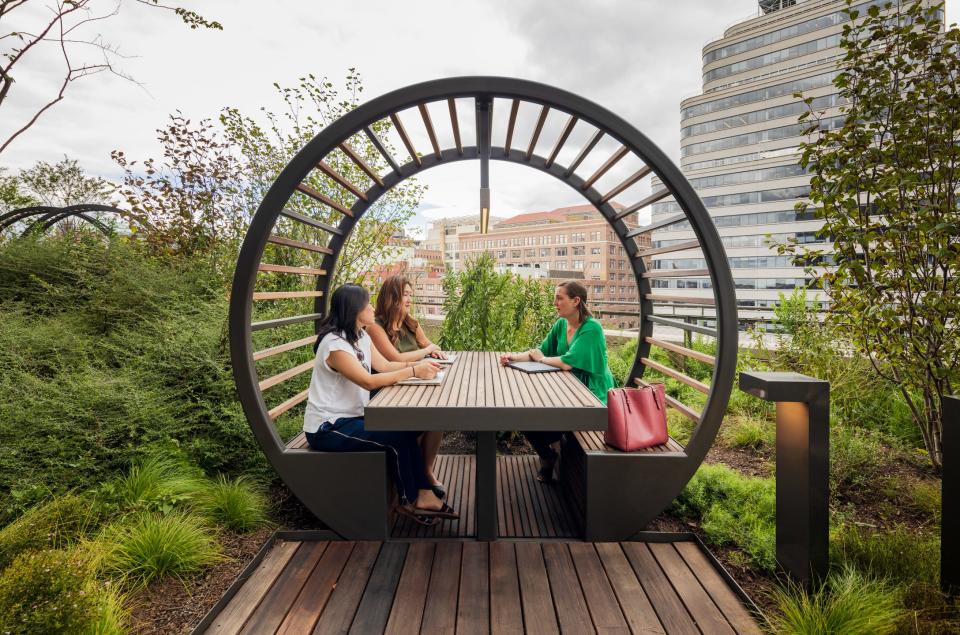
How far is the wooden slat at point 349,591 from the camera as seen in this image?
1.73 metres

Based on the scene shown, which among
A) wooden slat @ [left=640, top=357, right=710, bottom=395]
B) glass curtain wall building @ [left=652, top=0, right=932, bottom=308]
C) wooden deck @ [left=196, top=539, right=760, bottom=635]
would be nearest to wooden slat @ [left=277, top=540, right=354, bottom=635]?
wooden deck @ [left=196, top=539, right=760, bottom=635]

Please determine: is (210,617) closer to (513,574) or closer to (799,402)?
(513,574)

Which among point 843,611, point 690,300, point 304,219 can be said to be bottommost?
point 843,611

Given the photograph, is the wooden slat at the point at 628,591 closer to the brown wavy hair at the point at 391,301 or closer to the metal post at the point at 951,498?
the metal post at the point at 951,498

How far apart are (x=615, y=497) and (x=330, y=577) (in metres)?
1.50

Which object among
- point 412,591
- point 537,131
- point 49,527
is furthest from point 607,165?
point 49,527

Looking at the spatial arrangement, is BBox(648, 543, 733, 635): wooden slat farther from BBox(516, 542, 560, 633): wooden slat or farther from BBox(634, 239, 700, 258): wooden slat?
BBox(634, 239, 700, 258): wooden slat

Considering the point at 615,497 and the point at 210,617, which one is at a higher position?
the point at 615,497

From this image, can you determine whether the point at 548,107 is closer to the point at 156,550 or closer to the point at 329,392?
the point at 329,392

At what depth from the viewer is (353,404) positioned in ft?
8.04

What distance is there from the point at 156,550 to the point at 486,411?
1653 mm

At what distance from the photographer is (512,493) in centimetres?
298

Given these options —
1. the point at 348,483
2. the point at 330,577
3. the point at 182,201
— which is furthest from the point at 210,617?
the point at 182,201

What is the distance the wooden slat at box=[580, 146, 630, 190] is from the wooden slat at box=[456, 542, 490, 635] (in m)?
2.32
